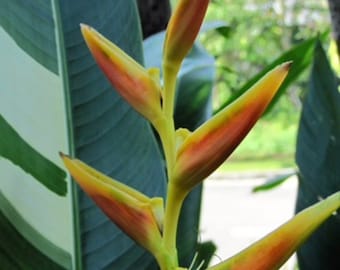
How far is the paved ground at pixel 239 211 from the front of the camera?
377 cm

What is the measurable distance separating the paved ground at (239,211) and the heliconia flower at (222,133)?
10.5 ft

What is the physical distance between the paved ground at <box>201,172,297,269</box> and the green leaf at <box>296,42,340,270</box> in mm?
2989

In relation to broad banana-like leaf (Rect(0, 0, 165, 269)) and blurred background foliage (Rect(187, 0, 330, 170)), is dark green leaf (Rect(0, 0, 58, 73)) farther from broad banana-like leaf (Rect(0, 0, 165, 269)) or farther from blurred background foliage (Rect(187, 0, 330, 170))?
blurred background foliage (Rect(187, 0, 330, 170))

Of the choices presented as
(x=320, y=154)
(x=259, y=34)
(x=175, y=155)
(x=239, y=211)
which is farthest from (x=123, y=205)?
(x=239, y=211)

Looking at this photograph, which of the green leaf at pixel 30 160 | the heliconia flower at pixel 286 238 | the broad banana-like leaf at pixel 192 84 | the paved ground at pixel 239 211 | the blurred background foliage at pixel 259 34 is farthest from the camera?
the paved ground at pixel 239 211

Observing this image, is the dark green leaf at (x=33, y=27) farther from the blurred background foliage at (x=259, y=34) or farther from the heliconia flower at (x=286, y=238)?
the blurred background foliage at (x=259, y=34)

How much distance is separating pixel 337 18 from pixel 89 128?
1.04 ft

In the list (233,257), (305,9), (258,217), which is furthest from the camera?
(258,217)

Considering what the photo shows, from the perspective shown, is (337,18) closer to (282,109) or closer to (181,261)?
(181,261)

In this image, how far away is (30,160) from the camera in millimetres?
380

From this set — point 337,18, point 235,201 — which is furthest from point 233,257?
point 235,201

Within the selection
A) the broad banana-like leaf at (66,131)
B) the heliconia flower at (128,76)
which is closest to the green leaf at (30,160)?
the broad banana-like leaf at (66,131)

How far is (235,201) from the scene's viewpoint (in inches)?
190

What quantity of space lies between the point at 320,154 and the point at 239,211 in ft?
13.4
